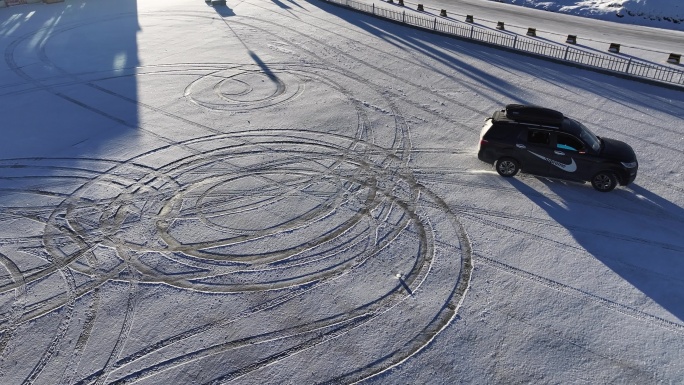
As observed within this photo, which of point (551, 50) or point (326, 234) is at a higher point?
point (551, 50)

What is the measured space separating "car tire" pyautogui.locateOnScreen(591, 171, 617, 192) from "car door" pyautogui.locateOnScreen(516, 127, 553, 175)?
1279 mm

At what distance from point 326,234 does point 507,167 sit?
6.01 m

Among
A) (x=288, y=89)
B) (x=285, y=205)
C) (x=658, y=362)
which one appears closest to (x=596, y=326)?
(x=658, y=362)

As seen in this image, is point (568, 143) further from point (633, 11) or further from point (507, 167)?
point (633, 11)

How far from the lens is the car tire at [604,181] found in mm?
13062

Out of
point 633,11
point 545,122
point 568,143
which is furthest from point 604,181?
point 633,11

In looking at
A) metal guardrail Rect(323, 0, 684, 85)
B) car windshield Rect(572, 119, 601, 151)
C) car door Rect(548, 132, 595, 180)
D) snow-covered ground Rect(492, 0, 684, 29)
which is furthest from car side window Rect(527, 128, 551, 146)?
snow-covered ground Rect(492, 0, 684, 29)

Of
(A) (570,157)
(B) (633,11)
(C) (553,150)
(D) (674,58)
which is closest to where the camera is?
(A) (570,157)

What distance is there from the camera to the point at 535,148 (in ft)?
44.0

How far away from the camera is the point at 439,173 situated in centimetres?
1452

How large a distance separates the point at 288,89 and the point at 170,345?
1345 centimetres

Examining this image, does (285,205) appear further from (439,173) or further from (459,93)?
(459,93)

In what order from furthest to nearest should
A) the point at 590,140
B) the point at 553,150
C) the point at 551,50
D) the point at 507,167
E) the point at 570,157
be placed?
1. the point at 551,50
2. the point at 507,167
3. the point at 590,140
4. the point at 553,150
5. the point at 570,157

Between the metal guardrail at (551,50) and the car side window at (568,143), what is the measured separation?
9598 mm
